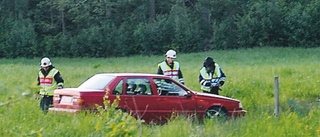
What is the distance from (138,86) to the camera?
13.7m

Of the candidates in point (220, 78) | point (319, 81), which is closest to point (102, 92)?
point (220, 78)

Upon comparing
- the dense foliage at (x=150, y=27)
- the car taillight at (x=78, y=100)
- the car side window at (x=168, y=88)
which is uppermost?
the dense foliage at (x=150, y=27)

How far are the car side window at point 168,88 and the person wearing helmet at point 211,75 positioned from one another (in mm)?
1249

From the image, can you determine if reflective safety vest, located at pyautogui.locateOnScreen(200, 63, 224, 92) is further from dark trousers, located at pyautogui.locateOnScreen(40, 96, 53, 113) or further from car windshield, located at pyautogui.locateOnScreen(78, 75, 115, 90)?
dark trousers, located at pyautogui.locateOnScreen(40, 96, 53, 113)

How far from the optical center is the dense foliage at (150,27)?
5747cm

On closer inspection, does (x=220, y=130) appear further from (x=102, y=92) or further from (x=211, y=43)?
(x=211, y=43)

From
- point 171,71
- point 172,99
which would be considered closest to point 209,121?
point 172,99

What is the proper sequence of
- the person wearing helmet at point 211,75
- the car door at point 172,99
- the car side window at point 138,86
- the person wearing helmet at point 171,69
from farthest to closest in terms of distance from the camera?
the person wearing helmet at point 171,69 < the person wearing helmet at point 211,75 < the car door at point 172,99 < the car side window at point 138,86

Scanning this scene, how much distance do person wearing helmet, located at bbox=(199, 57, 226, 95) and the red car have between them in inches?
42.2

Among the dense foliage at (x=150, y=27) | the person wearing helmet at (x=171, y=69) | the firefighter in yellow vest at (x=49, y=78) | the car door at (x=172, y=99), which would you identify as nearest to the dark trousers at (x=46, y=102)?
the firefighter in yellow vest at (x=49, y=78)

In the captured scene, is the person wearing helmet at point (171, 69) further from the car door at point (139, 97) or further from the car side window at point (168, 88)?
the car door at point (139, 97)

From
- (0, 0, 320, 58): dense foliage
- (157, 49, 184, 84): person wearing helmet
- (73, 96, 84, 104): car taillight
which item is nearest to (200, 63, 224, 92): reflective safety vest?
(157, 49, 184, 84): person wearing helmet

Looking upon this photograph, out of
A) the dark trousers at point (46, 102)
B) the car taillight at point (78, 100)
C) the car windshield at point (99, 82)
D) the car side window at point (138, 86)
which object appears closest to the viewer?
the car taillight at point (78, 100)

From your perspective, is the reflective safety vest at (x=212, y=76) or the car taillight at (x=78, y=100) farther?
the reflective safety vest at (x=212, y=76)
